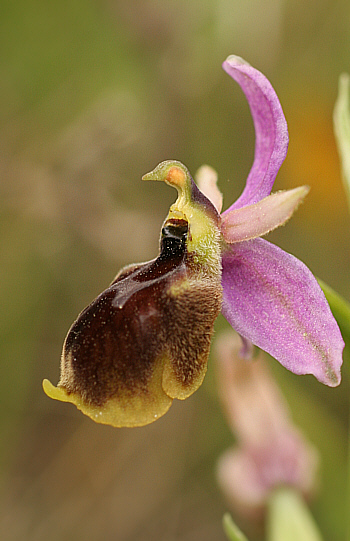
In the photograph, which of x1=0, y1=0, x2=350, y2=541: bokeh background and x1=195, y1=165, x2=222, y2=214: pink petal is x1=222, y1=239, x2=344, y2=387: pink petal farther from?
x1=0, y1=0, x2=350, y2=541: bokeh background

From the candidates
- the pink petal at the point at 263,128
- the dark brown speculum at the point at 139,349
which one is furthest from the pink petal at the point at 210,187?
the dark brown speculum at the point at 139,349

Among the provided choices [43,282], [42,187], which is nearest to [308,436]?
[43,282]

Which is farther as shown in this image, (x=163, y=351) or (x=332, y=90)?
(x=332, y=90)

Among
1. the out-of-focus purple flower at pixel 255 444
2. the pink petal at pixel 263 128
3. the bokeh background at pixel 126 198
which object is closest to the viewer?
the pink petal at pixel 263 128

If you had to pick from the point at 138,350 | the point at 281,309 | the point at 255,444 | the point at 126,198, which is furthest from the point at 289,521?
the point at 126,198

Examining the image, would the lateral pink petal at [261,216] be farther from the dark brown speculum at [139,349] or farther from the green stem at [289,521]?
the green stem at [289,521]

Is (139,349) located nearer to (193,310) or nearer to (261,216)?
(193,310)

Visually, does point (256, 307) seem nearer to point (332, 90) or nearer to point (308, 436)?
point (308, 436)
